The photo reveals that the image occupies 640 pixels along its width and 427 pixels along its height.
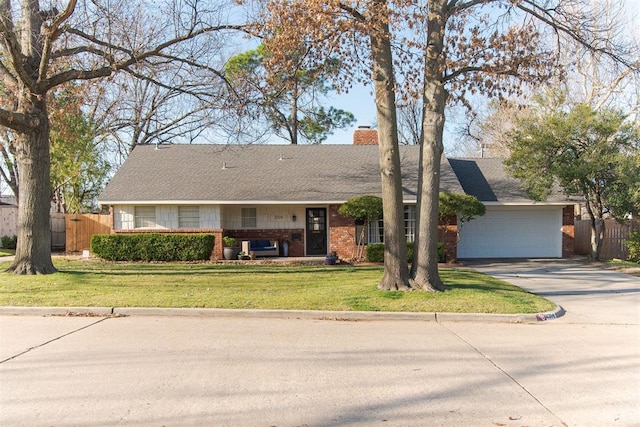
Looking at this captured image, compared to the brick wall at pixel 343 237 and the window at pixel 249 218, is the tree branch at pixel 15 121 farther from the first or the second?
the brick wall at pixel 343 237

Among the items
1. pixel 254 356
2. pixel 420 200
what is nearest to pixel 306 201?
pixel 420 200

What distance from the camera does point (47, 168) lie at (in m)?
13.3

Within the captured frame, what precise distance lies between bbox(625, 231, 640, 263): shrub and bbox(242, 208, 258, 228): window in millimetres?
15211

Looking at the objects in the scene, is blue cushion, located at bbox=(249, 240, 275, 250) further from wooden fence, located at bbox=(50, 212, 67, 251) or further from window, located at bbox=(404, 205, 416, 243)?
wooden fence, located at bbox=(50, 212, 67, 251)

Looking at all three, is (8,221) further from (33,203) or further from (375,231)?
(375,231)

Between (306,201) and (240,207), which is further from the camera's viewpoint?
(240,207)

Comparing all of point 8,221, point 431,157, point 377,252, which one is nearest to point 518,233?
point 377,252

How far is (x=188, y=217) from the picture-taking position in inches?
784

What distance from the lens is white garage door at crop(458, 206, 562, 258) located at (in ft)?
70.8

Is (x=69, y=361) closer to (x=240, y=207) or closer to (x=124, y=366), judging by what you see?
(x=124, y=366)

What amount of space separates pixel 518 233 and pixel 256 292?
577 inches

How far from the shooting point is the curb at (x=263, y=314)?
9.22 meters

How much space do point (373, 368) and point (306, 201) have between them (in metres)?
13.6

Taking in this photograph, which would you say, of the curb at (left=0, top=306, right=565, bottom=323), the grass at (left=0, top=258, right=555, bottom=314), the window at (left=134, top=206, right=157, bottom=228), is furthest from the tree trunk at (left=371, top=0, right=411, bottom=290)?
the window at (left=134, top=206, right=157, bottom=228)
